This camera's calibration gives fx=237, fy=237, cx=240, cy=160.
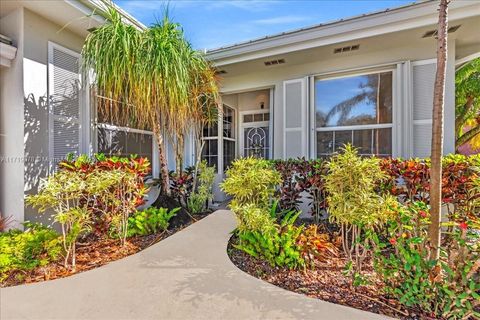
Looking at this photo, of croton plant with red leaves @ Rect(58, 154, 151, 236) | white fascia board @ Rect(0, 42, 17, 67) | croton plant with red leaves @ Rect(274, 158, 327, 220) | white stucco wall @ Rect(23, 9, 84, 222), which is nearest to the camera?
croton plant with red leaves @ Rect(58, 154, 151, 236)

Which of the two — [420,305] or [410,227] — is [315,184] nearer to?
[410,227]

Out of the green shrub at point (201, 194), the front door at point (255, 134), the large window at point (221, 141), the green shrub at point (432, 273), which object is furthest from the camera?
the front door at point (255, 134)

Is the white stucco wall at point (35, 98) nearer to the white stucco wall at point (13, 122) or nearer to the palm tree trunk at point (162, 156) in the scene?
the white stucco wall at point (13, 122)

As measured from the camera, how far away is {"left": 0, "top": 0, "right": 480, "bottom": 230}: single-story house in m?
3.52

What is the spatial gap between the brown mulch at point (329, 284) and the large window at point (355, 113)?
289cm

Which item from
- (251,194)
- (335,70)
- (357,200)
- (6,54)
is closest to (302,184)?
(251,194)

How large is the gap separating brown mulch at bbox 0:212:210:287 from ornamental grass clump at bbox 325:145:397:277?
2.42 metres

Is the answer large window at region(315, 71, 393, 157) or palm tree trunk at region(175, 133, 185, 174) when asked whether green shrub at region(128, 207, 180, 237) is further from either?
large window at region(315, 71, 393, 157)

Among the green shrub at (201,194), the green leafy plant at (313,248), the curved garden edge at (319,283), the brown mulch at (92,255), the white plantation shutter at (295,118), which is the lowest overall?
the brown mulch at (92,255)

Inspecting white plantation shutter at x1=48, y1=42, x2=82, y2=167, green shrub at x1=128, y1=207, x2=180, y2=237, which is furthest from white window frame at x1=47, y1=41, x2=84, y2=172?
green shrub at x1=128, y1=207, x2=180, y2=237

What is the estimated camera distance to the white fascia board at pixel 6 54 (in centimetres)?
329

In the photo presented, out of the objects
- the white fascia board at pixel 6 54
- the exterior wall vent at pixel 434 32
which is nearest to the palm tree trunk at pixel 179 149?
the white fascia board at pixel 6 54

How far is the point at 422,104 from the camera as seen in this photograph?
4.32 metres

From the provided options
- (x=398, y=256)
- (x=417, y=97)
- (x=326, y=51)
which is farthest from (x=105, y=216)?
(x=417, y=97)
